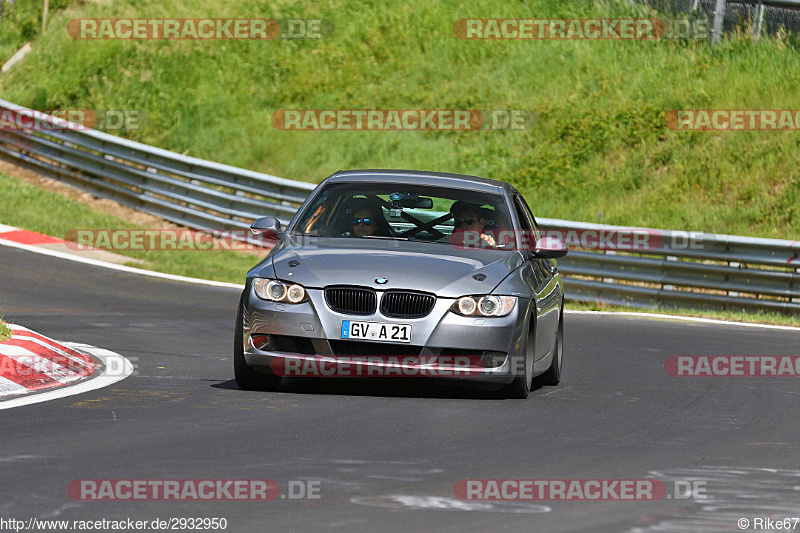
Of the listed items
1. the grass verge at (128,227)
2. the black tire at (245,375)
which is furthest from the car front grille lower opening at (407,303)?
the grass verge at (128,227)

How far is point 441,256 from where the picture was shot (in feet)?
32.4

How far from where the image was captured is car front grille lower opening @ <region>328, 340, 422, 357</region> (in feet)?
30.6

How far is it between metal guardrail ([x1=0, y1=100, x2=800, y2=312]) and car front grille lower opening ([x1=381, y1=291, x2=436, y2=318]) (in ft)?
33.6

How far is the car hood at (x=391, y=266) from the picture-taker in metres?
9.41

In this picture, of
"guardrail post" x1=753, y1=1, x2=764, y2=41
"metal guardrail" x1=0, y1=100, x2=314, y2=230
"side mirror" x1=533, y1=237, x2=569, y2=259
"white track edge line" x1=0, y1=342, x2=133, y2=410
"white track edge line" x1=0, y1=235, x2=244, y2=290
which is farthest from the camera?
"guardrail post" x1=753, y1=1, x2=764, y2=41

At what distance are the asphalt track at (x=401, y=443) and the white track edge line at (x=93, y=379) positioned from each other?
0.14 m

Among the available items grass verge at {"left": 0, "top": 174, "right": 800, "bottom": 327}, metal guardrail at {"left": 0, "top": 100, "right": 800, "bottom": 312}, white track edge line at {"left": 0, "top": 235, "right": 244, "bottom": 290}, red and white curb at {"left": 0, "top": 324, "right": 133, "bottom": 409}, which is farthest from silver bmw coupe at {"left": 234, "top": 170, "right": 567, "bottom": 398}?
white track edge line at {"left": 0, "top": 235, "right": 244, "bottom": 290}

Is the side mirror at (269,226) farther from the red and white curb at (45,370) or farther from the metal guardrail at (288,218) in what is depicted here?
the metal guardrail at (288,218)

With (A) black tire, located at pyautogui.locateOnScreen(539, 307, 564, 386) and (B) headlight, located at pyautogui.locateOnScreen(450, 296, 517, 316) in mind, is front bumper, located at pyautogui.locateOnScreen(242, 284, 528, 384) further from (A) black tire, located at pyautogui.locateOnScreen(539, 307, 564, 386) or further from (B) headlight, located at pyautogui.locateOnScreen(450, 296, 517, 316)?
(A) black tire, located at pyautogui.locateOnScreen(539, 307, 564, 386)

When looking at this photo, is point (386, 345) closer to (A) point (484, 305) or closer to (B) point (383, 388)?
(A) point (484, 305)

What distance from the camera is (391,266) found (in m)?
9.54

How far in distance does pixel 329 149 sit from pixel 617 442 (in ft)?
64.8

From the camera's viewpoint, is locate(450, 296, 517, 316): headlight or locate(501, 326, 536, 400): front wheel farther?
locate(501, 326, 536, 400): front wheel

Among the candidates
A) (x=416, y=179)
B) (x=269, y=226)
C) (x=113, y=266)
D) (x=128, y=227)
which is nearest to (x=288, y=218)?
(x=128, y=227)
